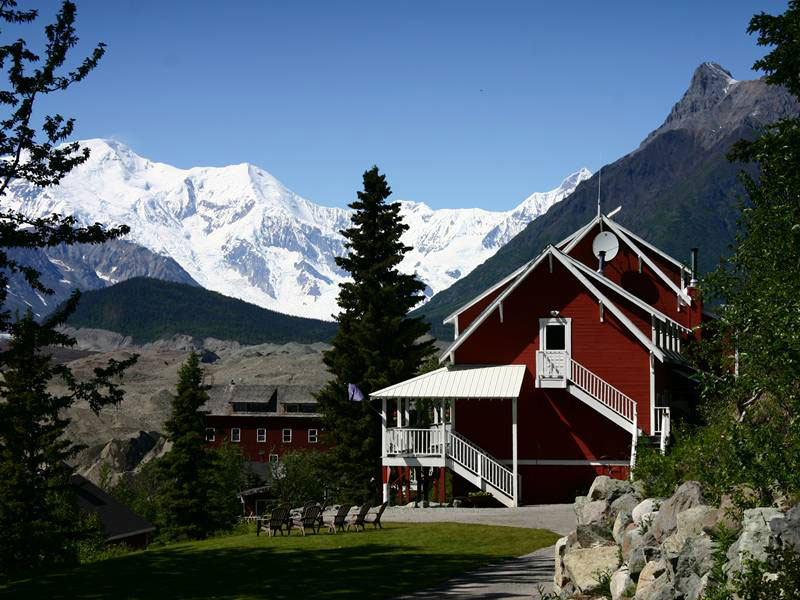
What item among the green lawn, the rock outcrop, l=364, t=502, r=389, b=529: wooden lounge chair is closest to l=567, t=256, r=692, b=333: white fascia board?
l=364, t=502, r=389, b=529: wooden lounge chair

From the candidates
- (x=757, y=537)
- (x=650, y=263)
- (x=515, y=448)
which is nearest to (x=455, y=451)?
(x=515, y=448)

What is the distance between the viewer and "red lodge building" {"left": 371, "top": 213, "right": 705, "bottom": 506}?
35906 mm

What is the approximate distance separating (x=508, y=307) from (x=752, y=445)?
81.6 ft

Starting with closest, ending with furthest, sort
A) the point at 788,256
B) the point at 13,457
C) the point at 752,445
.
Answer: the point at 752,445 < the point at 788,256 < the point at 13,457

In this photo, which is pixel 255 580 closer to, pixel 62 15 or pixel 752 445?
pixel 752 445

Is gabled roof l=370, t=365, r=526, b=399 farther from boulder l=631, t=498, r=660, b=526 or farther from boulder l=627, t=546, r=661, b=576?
boulder l=627, t=546, r=661, b=576

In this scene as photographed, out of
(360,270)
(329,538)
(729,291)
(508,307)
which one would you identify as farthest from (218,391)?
(729,291)

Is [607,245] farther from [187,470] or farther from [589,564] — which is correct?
[589,564]

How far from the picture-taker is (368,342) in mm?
48844

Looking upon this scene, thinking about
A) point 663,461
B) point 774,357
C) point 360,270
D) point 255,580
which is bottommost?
point 255,580

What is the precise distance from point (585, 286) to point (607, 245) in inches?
179

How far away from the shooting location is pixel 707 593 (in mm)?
11266

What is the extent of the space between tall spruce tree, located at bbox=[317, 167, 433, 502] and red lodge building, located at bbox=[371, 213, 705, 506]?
33.4 ft

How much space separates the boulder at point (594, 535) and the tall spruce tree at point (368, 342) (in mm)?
31478
